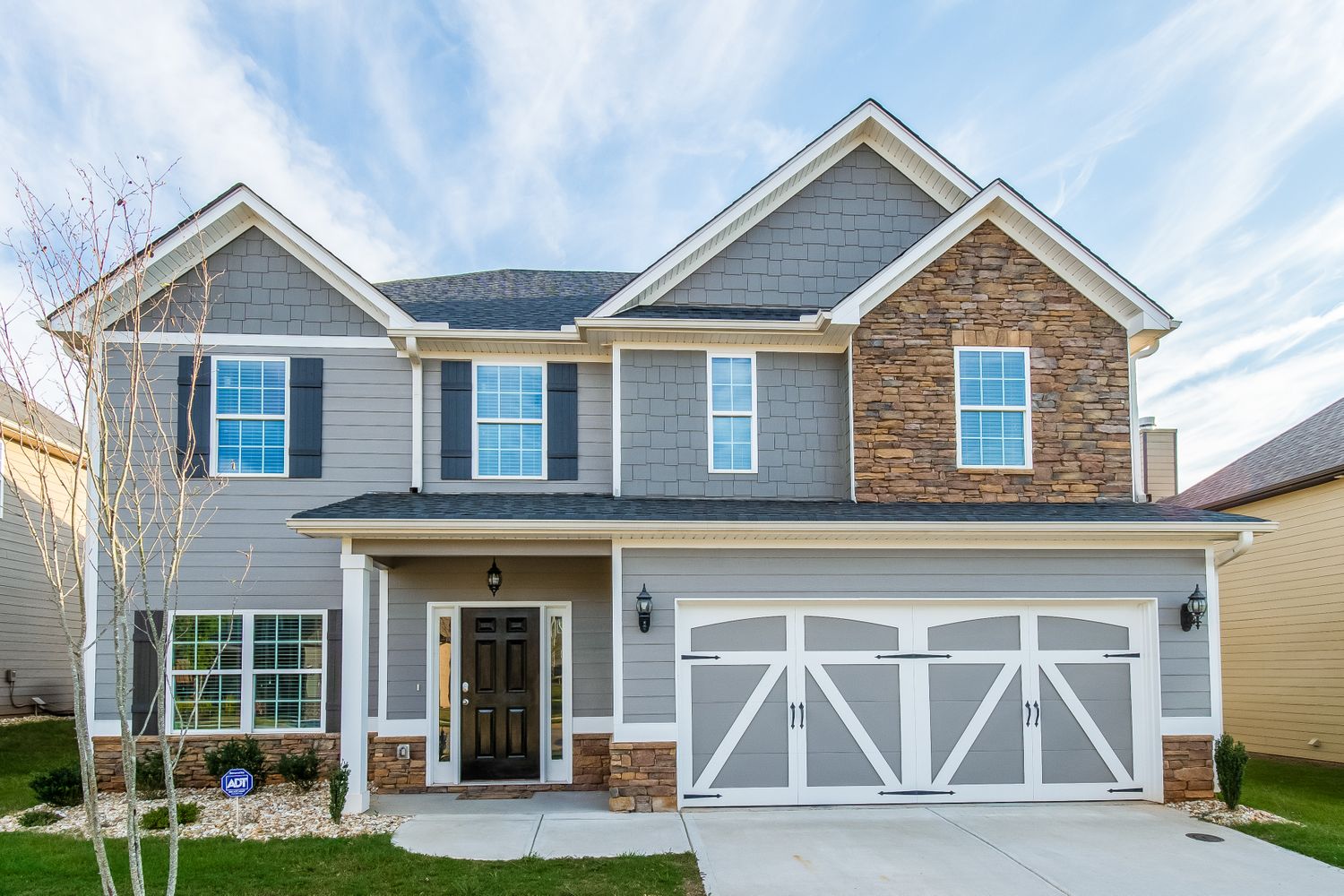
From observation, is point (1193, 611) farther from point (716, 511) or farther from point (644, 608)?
point (644, 608)

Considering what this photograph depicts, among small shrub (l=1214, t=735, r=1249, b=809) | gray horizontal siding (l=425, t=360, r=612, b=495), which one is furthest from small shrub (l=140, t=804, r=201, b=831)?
small shrub (l=1214, t=735, r=1249, b=809)

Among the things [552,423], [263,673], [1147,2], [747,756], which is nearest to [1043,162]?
[1147,2]

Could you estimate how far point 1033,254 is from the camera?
10.9 meters

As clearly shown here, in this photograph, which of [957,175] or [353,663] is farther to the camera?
[957,175]

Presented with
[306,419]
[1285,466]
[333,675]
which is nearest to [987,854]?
[333,675]

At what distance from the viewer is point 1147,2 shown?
13.0m

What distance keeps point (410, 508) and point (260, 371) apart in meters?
2.91

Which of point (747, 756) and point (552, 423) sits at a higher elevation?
point (552, 423)

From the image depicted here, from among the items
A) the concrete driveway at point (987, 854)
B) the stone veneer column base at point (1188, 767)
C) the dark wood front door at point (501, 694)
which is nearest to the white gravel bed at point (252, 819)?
the dark wood front door at point (501, 694)

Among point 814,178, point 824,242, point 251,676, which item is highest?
point 814,178

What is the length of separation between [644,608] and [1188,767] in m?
5.89

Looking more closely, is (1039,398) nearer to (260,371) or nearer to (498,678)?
(498,678)

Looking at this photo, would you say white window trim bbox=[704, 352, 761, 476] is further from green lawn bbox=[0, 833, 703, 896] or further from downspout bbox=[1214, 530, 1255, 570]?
downspout bbox=[1214, 530, 1255, 570]

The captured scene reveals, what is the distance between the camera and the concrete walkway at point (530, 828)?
25.9 ft
